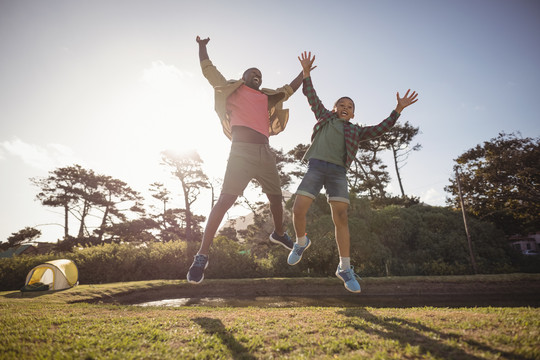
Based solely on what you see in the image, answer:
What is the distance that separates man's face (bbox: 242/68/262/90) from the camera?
10.9 ft

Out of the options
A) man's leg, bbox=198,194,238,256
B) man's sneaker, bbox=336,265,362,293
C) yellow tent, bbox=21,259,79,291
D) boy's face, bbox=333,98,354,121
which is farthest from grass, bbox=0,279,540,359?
yellow tent, bbox=21,259,79,291

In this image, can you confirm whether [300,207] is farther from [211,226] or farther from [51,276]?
[51,276]

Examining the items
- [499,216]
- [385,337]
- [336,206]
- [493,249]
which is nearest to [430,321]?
[385,337]

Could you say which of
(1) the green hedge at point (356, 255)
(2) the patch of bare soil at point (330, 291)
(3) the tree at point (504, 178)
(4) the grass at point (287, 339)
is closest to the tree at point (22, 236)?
(1) the green hedge at point (356, 255)

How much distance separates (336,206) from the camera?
10.1 feet

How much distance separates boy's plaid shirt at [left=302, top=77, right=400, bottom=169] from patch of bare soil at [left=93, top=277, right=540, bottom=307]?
839 cm

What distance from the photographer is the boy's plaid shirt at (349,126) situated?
3.21 meters

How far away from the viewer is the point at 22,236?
2731 cm

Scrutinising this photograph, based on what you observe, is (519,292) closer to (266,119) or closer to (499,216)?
(499,216)

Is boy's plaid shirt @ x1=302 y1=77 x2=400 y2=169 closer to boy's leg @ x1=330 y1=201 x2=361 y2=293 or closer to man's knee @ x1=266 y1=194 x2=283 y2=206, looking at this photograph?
boy's leg @ x1=330 y1=201 x2=361 y2=293

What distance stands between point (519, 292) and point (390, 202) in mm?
11400

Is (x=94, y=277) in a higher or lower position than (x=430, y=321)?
lower

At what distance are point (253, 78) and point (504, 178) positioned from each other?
1860 centimetres

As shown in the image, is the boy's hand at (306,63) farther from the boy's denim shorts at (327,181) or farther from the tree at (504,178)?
the tree at (504,178)
